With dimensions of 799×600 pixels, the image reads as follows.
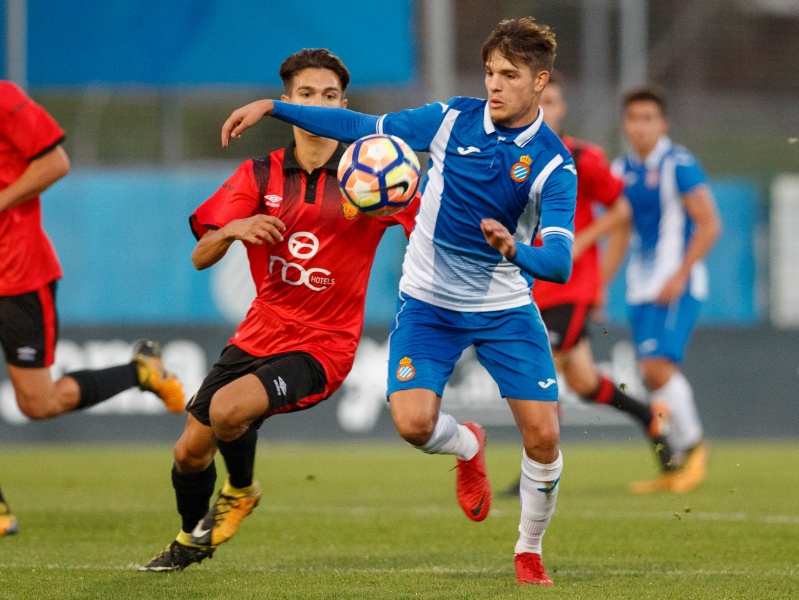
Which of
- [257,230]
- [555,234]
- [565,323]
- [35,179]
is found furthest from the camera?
[565,323]

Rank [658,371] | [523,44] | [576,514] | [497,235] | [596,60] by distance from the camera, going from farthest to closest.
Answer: [596,60]
[658,371]
[576,514]
[523,44]
[497,235]

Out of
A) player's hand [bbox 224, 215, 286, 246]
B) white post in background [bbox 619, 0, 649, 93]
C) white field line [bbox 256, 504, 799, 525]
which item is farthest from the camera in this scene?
white post in background [bbox 619, 0, 649, 93]

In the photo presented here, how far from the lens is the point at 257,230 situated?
5414 mm

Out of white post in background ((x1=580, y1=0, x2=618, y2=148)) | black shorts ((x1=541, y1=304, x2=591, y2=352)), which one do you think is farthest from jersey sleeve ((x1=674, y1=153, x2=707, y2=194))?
white post in background ((x1=580, y1=0, x2=618, y2=148))

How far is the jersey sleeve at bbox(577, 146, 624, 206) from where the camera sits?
9.33 metres

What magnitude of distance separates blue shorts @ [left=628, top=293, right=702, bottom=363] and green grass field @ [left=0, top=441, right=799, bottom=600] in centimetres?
101

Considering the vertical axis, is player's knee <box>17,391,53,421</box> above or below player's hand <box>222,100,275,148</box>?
below

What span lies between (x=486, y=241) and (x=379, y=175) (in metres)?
0.57

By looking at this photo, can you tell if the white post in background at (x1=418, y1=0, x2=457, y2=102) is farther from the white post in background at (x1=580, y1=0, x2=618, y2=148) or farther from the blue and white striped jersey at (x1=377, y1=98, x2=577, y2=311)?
the blue and white striped jersey at (x1=377, y1=98, x2=577, y2=311)

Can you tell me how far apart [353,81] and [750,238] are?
4.36 m

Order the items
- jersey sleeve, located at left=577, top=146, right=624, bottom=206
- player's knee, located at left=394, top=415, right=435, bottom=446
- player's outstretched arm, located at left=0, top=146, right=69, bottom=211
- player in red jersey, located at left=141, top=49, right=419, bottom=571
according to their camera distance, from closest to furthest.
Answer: player's knee, located at left=394, top=415, right=435, bottom=446 → player in red jersey, located at left=141, top=49, right=419, bottom=571 → player's outstretched arm, located at left=0, top=146, right=69, bottom=211 → jersey sleeve, located at left=577, top=146, right=624, bottom=206

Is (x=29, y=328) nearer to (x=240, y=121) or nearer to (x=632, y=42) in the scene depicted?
(x=240, y=121)

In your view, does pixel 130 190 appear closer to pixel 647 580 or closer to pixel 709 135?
pixel 709 135

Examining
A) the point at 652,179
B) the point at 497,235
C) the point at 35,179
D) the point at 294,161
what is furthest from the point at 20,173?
the point at 652,179
